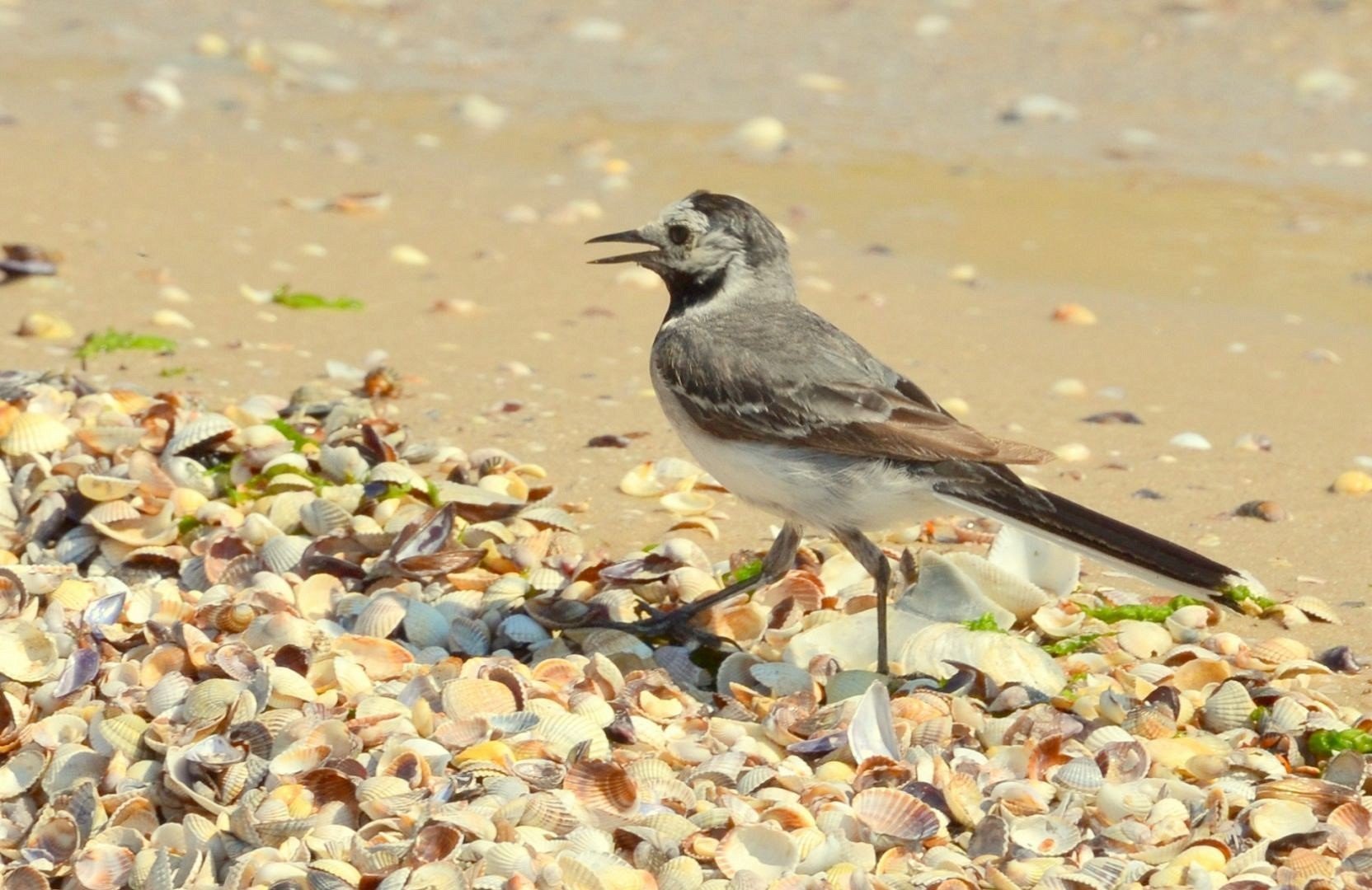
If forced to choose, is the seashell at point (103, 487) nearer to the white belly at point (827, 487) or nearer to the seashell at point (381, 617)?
the seashell at point (381, 617)

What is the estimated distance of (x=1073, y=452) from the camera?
297 inches

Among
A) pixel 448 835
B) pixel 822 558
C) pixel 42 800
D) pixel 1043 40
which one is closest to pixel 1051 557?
→ pixel 822 558

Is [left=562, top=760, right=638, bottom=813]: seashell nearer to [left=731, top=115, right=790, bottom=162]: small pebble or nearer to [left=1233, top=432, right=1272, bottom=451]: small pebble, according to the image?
[left=1233, top=432, right=1272, bottom=451]: small pebble

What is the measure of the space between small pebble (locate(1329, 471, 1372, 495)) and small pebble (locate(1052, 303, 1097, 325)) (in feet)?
8.45

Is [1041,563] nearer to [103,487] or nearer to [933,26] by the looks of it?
[103,487]

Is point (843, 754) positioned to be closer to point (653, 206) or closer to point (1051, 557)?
point (1051, 557)

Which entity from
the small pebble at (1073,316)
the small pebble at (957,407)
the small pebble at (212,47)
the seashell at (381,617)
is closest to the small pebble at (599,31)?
the small pebble at (212,47)

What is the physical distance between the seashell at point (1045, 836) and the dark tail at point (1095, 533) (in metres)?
0.84

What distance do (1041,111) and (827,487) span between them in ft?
30.3

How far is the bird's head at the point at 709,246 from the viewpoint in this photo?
6.25 m

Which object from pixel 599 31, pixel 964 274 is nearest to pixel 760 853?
pixel 964 274

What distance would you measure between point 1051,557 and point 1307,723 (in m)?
1.22

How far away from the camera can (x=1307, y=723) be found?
5.10m

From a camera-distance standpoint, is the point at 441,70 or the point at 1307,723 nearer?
the point at 1307,723
